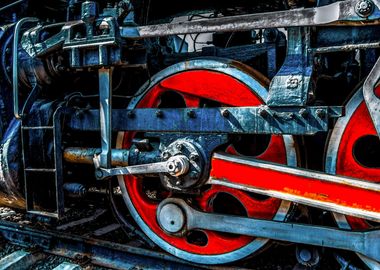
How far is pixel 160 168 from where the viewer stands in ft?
8.11

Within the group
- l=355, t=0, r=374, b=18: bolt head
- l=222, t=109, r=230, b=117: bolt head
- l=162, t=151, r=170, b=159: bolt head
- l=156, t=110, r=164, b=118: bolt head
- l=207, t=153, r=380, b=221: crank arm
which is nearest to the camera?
l=355, t=0, r=374, b=18: bolt head

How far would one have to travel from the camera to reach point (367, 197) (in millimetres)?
2037

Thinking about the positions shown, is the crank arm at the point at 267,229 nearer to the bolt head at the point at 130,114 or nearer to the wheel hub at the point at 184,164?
the wheel hub at the point at 184,164

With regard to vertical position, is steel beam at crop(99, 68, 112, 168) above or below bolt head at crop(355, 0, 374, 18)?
below

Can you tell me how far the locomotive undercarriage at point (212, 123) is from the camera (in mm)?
2143

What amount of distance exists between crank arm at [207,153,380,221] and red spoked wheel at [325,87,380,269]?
0.50ft

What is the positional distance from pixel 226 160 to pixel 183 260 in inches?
28.7

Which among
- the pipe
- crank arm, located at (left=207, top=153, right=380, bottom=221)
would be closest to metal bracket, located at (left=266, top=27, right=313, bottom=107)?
crank arm, located at (left=207, top=153, right=380, bottom=221)

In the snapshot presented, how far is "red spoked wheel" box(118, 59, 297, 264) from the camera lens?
2.44 m

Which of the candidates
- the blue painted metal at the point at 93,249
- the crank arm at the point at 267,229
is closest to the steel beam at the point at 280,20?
the crank arm at the point at 267,229

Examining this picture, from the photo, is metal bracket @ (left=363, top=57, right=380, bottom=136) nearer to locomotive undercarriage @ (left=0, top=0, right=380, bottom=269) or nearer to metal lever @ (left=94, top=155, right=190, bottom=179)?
locomotive undercarriage @ (left=0, top=0, right=380, bottom=269)

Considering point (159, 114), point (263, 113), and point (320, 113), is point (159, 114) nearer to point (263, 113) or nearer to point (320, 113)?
point (263, 113)

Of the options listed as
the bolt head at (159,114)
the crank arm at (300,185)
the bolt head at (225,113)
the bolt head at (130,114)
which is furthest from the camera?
the bolt head at (130,114)

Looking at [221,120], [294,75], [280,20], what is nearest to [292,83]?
[294,75]
